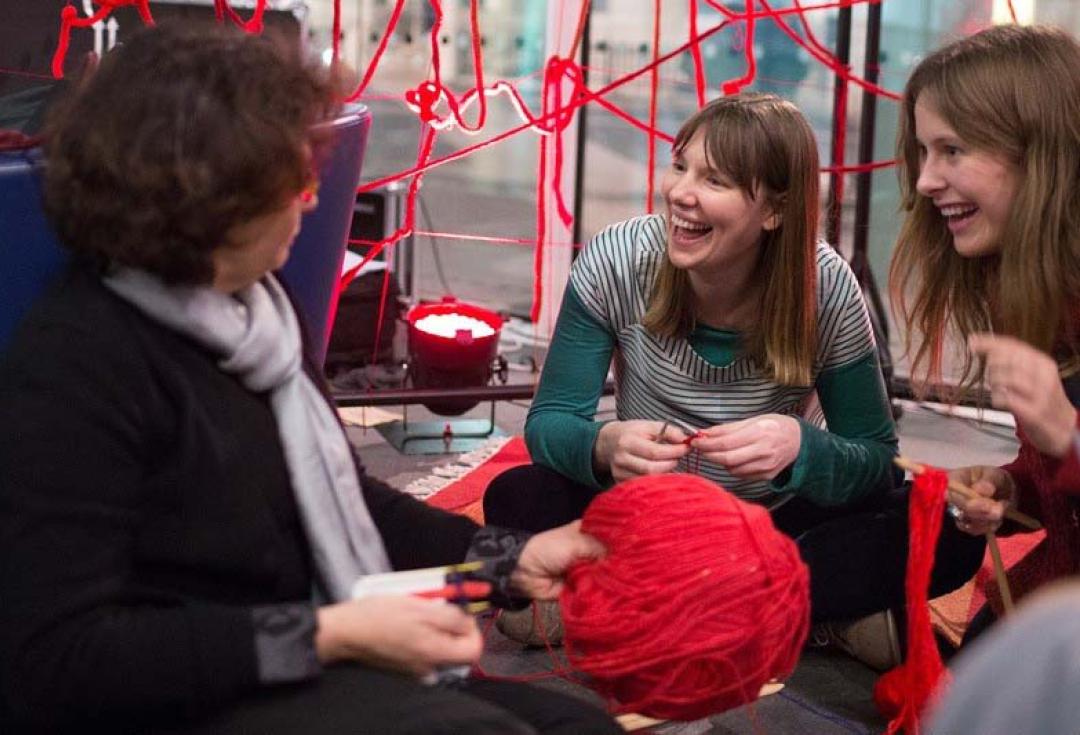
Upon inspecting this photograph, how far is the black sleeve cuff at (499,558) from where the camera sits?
1283mm

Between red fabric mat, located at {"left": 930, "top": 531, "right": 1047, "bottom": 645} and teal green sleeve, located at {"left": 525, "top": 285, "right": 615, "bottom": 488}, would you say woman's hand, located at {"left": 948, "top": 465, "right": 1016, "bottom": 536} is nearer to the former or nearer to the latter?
red fabric mat, located at {"left": 930, "top": 531, "right": 1047, "bottom": 645}

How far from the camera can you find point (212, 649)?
1.02 m

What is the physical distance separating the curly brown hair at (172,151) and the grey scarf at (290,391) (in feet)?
0.07

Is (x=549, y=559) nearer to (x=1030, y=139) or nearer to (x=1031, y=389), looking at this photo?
(x=1031, y=389)

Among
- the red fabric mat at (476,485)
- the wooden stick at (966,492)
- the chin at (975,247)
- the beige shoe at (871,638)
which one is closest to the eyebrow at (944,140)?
the chin at (975,247)

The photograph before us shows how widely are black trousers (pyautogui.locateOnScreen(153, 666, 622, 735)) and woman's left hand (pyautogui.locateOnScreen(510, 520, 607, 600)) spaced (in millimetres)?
187

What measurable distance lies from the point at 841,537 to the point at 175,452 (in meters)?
0.97

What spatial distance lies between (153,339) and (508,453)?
1856mm

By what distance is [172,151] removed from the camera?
1.01 m

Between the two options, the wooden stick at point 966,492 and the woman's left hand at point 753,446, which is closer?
the wooden stick at point 966,492

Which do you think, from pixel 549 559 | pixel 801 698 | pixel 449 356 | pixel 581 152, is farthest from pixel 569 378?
pixel 581 152

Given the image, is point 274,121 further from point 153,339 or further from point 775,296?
point 775,296

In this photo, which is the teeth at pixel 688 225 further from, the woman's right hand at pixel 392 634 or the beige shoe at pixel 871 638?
the woman's right hand at pixel 392 634

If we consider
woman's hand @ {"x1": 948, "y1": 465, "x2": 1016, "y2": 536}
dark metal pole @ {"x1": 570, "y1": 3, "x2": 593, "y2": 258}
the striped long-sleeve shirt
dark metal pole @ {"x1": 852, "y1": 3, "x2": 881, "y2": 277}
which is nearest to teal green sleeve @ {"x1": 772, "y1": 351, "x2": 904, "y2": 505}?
the striped long-sleeve shirt
